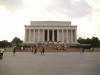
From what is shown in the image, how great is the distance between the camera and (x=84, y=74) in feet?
30.6

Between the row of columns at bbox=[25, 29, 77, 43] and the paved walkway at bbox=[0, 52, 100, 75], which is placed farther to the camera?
the row of columns at bbox=[25, 29, 77, 43]

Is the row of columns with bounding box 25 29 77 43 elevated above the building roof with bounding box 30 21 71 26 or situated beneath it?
situated beneath

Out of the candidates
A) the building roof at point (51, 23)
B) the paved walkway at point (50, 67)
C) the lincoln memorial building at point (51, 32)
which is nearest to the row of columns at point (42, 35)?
the lincoln memorial building at point (51, 32)

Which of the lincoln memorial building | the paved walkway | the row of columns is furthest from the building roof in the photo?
the paved walkway

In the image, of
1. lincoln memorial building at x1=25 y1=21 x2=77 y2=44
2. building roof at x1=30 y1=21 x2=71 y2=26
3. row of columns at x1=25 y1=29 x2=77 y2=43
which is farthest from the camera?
row of columns at x1=25 y1=29 x2=77 y2=43

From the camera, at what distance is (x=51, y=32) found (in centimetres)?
9212

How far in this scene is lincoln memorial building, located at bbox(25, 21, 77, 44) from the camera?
88.7 metres

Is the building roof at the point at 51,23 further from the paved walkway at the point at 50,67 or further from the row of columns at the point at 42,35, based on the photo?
the paved walkway at the point at 50,67

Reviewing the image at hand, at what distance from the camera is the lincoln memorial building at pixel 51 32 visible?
291ft

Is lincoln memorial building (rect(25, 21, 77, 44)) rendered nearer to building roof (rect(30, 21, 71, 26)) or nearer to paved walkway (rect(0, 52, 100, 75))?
building roof (rect(30, 21, 71, 26))

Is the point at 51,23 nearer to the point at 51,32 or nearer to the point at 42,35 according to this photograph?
the point at 51,32

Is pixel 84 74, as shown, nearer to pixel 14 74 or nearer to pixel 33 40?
pixel 14 74

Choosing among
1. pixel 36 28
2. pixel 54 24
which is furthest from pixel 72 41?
pixel 36 28

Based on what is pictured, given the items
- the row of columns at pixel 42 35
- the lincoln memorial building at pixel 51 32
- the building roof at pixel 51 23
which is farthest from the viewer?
the row of columns at pixel 42 35
